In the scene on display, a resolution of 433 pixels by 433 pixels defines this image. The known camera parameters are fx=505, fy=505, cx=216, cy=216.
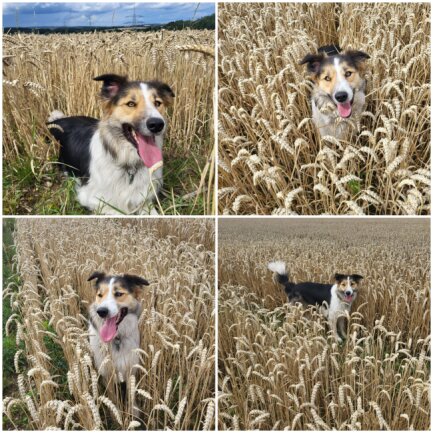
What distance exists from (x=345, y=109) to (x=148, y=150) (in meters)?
1.30

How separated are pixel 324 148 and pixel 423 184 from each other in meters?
0.70

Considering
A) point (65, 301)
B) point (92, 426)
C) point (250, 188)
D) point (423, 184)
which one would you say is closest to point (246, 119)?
point (250, 188)

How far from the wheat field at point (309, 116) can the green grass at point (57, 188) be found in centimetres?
21

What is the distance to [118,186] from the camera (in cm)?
325

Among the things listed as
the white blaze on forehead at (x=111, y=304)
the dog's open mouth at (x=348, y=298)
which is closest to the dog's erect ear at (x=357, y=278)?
the dog's open mouth at (x=348, y=298)

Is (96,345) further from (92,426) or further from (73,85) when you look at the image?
(73,85)

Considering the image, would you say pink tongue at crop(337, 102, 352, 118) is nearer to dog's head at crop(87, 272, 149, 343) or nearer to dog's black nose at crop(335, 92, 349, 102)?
dog's black nose at crop(335, 92, 349, 102)

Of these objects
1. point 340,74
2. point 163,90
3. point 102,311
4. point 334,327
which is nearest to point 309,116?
point 340,74

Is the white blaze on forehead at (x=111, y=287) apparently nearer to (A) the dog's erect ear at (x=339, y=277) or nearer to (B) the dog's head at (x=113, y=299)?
(B) the dog's head at (x=113, y=299)

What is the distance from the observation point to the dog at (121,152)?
10.2 ft

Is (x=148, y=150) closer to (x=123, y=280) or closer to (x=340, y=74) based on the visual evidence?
(x=123, y=280)

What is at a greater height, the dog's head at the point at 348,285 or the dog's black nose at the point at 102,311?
the dog's head at the point at 348,285

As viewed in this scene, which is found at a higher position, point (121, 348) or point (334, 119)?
point (334, 119)

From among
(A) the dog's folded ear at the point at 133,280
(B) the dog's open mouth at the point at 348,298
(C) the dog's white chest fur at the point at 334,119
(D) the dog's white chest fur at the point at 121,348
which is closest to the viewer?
(D) the dog's white chest fur at the point at 121,348
